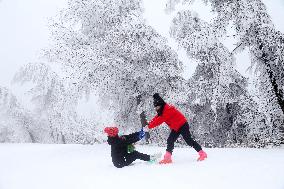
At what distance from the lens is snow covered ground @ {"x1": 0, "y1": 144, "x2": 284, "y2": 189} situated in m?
6.23

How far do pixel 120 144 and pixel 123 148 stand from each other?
0.46 feet

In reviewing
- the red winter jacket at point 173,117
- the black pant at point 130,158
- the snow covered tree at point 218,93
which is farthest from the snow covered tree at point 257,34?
A: the black pant at point 130,158

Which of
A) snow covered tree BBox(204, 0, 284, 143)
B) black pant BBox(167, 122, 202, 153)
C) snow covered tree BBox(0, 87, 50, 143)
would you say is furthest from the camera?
snow covered tree BBox(0, 87, 50, 143)

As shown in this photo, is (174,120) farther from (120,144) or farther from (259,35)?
(259,35)

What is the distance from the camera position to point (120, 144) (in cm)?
878

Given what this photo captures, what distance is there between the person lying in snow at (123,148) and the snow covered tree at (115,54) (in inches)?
245

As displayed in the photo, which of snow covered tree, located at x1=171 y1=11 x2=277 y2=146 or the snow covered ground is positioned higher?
snow covered tree, located at x1=171 y1=11 x2=277 y2=146

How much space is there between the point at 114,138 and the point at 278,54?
575 centimetres

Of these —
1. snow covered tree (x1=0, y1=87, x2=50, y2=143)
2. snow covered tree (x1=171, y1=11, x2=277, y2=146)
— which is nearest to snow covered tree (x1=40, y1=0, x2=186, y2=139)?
snow covered tree (x1=171, y1=11, x2=277, y2=146)

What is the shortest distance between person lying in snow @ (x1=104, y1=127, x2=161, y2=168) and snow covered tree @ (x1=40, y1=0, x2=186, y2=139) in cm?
623

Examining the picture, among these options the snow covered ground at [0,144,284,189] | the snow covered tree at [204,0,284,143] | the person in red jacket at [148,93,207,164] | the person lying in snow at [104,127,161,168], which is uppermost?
the snow covered tree at [204,0,284,143]

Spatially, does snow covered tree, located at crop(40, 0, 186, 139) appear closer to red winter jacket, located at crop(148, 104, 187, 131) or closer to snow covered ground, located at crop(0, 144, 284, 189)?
snow covered ground, located at crop(0, 144, 284, 189)

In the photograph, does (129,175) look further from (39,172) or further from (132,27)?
(132,27)

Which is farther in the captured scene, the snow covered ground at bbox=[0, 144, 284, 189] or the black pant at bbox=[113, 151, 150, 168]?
the black pant at bbox=[113, 151, 150, 168]
